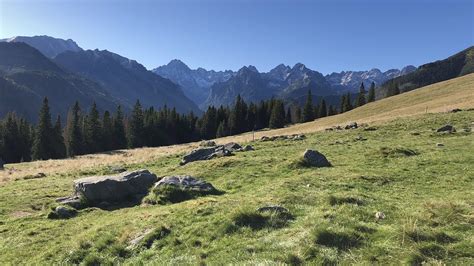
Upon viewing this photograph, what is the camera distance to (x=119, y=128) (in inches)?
4734

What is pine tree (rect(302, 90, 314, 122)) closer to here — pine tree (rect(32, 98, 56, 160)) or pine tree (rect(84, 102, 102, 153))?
pine tree (rect(84, 102, 102, 153))

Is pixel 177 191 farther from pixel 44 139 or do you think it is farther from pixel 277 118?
pixel 277 118

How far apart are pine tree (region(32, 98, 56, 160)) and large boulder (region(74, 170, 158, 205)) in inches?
3160

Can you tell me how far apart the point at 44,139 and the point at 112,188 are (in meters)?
82.8

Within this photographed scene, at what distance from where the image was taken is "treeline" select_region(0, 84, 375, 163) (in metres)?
100

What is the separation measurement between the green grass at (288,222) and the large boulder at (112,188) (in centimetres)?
131

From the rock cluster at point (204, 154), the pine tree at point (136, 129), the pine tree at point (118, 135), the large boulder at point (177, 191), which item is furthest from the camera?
the pine tree at point (136, 129)

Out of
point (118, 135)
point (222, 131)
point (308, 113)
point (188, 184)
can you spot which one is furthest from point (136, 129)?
point (188, 184)

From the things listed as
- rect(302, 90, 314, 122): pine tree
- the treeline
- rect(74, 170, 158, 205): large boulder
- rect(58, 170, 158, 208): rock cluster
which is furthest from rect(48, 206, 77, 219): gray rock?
rect(302, 90, 314, 122): pine tree

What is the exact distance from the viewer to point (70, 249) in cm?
1514

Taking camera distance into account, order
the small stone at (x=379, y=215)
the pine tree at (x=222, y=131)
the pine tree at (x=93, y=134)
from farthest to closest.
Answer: the pine tree at (x=222, y=131), the pine tree at (x=93, y=134), the small stone at (x=379, y=215)

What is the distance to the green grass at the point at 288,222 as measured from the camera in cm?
1161

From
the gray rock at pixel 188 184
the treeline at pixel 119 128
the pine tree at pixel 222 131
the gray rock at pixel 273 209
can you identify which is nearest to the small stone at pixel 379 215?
the gray rock at pixel 273 209

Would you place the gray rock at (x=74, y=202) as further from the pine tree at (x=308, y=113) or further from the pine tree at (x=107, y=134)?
the pine tree at (x=308, y=113)
